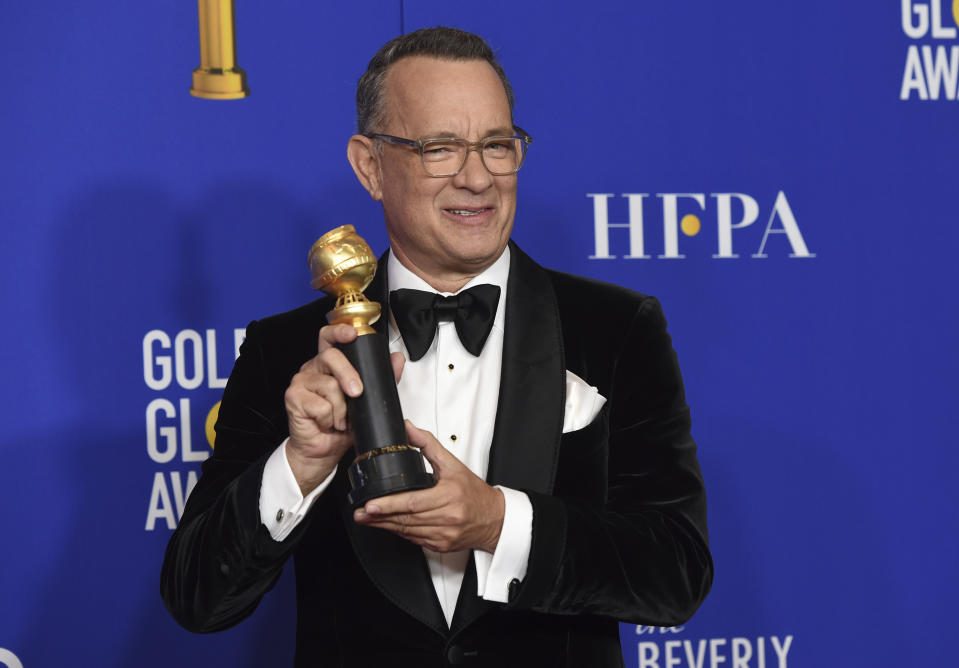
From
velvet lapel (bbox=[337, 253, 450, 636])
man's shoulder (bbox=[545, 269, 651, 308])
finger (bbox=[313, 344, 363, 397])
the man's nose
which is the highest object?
the man's nose

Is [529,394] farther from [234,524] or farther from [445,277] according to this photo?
[234,524]

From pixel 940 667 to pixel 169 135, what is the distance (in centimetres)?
204

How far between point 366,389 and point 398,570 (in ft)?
1.17

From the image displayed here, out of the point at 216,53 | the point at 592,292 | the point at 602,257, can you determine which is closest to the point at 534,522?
the point at 592,292

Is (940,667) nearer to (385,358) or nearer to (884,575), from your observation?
(884,575)

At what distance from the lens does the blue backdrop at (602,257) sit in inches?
91.8

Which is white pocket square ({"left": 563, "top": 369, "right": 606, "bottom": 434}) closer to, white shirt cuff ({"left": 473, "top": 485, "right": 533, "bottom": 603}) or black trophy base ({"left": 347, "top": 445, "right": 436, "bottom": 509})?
white shirt cuff ({"left": 473, "top": 485, "right": 533, "bottom": 603})

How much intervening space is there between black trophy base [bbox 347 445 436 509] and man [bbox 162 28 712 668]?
0.14 m

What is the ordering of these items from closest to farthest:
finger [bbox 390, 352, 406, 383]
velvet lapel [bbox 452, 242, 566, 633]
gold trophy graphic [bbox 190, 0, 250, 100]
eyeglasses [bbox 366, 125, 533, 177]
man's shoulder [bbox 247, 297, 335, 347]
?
finger [bbox 390, 352, 406, 383]
velvet lapel [bbox 452, 242, 566, 633]
eyeglasses [bbox 366, 125, 533, 177]
man's shoulder [bbox 247, 297, 335, 347]
gold trophy graphic [bbox 190, 0, 250, 100]

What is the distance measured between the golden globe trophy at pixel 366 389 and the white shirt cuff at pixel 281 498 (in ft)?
0.56

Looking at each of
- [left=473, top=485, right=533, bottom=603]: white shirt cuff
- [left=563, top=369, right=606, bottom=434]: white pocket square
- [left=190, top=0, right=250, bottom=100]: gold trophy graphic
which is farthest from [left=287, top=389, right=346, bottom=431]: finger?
[left=190, top=0, right=250, bottom=100]: gold trophy graphic

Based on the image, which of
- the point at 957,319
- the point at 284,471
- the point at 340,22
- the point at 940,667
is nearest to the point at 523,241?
the point at 340,22

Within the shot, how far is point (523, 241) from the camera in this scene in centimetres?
243

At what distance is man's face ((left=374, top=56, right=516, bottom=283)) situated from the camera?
158 cm
